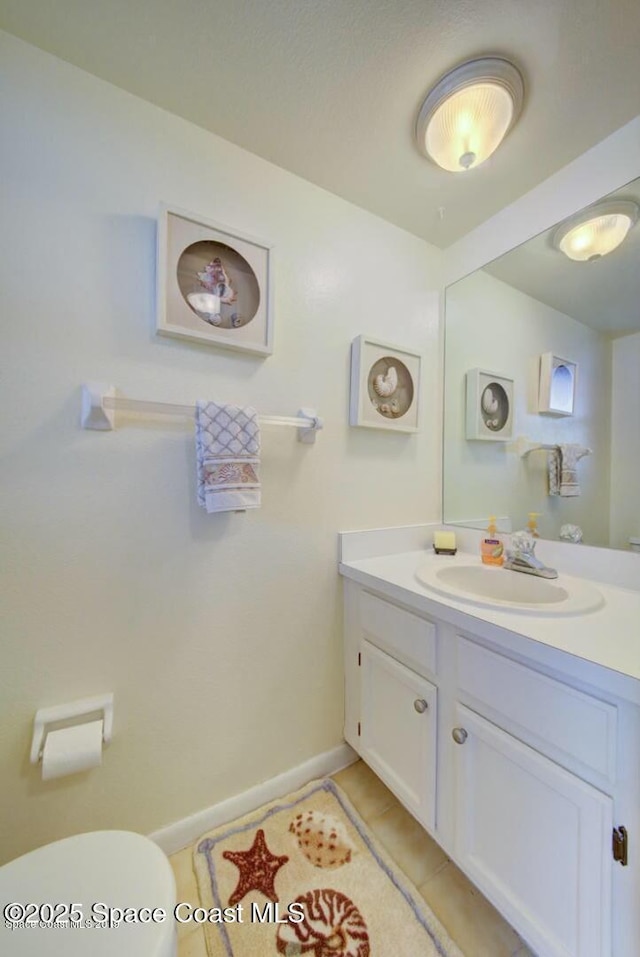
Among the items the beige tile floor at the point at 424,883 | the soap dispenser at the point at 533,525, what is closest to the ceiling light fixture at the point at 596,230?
the soap dispenser at the point at 533,525

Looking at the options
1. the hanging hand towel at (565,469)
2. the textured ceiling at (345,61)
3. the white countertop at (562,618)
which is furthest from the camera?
the hanging hand towel at (565,469)

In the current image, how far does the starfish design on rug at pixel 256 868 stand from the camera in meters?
0.87

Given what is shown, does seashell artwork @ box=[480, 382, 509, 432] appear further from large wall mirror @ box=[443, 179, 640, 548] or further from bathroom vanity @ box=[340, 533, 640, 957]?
bathroom vanity @ box=[340, 533, 640, 957]

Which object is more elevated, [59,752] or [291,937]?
[59,752]

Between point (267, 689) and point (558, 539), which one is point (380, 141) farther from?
point (267, 689)

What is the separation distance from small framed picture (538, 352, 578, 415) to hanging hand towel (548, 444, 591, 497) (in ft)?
0.44

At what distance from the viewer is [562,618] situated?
0.76 meters

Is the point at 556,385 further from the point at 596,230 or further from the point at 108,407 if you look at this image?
the point at 108,407

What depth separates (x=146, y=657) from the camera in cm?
92

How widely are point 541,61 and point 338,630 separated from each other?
1729mm

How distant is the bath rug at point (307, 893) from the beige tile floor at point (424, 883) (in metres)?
0.03

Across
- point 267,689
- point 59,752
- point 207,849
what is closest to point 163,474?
point 59,752

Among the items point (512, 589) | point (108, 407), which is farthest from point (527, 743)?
point (108, 407)

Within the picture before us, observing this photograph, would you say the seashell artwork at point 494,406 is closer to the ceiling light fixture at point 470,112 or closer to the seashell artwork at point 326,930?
the ceiling light fixture at point 470,112
